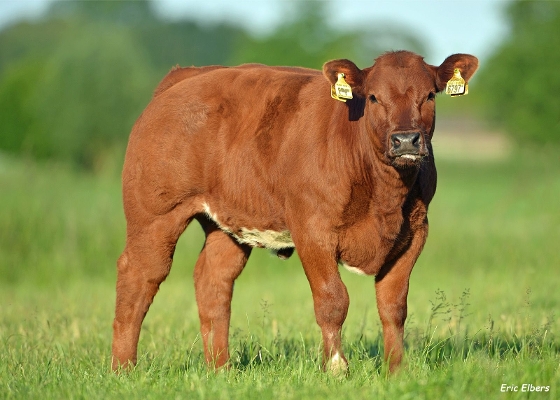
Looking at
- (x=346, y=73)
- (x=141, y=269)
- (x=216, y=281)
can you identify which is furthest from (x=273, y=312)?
(x=346, y=73)

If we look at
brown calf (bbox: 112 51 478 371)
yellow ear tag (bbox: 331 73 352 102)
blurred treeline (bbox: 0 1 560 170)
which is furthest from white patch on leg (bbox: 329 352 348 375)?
blurred treeline (bbox: 0 1 560 170)

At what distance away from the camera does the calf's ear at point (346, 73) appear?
6711mm

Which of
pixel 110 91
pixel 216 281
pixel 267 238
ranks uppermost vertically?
pixel 110 91

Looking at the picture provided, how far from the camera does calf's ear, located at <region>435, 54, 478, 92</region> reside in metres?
6.91

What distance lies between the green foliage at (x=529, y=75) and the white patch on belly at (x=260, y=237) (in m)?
34.6

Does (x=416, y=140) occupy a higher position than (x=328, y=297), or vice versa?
(x=416, y=140)

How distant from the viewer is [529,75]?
4531 centimetres

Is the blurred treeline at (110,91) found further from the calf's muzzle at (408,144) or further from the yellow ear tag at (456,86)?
the calf's muzzle at (408,144)

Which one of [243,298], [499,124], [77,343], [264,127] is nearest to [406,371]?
[264,127]

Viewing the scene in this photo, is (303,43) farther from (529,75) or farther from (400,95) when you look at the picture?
(400,95)

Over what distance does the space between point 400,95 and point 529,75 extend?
134ft

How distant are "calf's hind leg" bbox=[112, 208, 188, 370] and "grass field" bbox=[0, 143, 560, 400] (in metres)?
0.34

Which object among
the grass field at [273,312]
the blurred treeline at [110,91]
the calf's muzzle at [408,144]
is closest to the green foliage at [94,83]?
the blurred treeline at [110,91]

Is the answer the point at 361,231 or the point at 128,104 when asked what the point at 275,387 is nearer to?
the point at 361,231
